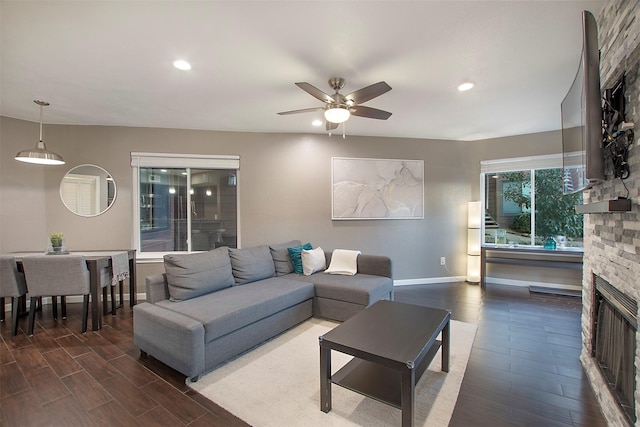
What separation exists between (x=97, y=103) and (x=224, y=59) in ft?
6.66

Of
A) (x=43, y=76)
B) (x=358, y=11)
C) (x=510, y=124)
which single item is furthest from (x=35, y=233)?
(x=510, y=124)

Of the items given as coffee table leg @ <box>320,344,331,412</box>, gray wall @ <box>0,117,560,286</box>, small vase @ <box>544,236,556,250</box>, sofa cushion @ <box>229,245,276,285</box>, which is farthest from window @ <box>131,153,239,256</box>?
small vase @ <box>544,236,556,250</box>

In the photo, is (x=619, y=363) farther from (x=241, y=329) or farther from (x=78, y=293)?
(x=78, y=293)

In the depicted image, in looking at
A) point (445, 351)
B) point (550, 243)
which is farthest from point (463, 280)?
point (445, 351)

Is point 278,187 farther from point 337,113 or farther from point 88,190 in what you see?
point 88,190

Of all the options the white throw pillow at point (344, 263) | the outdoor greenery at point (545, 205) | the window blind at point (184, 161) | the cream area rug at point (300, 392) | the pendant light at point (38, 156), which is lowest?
the cream area rug at point (300, 392)

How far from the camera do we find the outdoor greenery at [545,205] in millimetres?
4559

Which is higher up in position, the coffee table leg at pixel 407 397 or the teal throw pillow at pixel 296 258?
the teal throw pillow at pixel 296 258

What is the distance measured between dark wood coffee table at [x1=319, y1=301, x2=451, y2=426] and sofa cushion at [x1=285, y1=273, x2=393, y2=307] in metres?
0.83

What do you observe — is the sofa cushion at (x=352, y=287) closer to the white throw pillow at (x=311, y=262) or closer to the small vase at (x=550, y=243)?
the white throw pillow at (x=311, y=262)

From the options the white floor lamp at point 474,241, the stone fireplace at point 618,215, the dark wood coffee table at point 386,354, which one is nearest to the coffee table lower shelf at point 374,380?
the dark wood coffee table at point 386,354

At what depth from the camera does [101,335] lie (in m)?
2.97

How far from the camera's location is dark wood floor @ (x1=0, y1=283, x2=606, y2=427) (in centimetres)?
179

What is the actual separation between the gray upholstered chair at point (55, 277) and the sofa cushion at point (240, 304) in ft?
4.02
